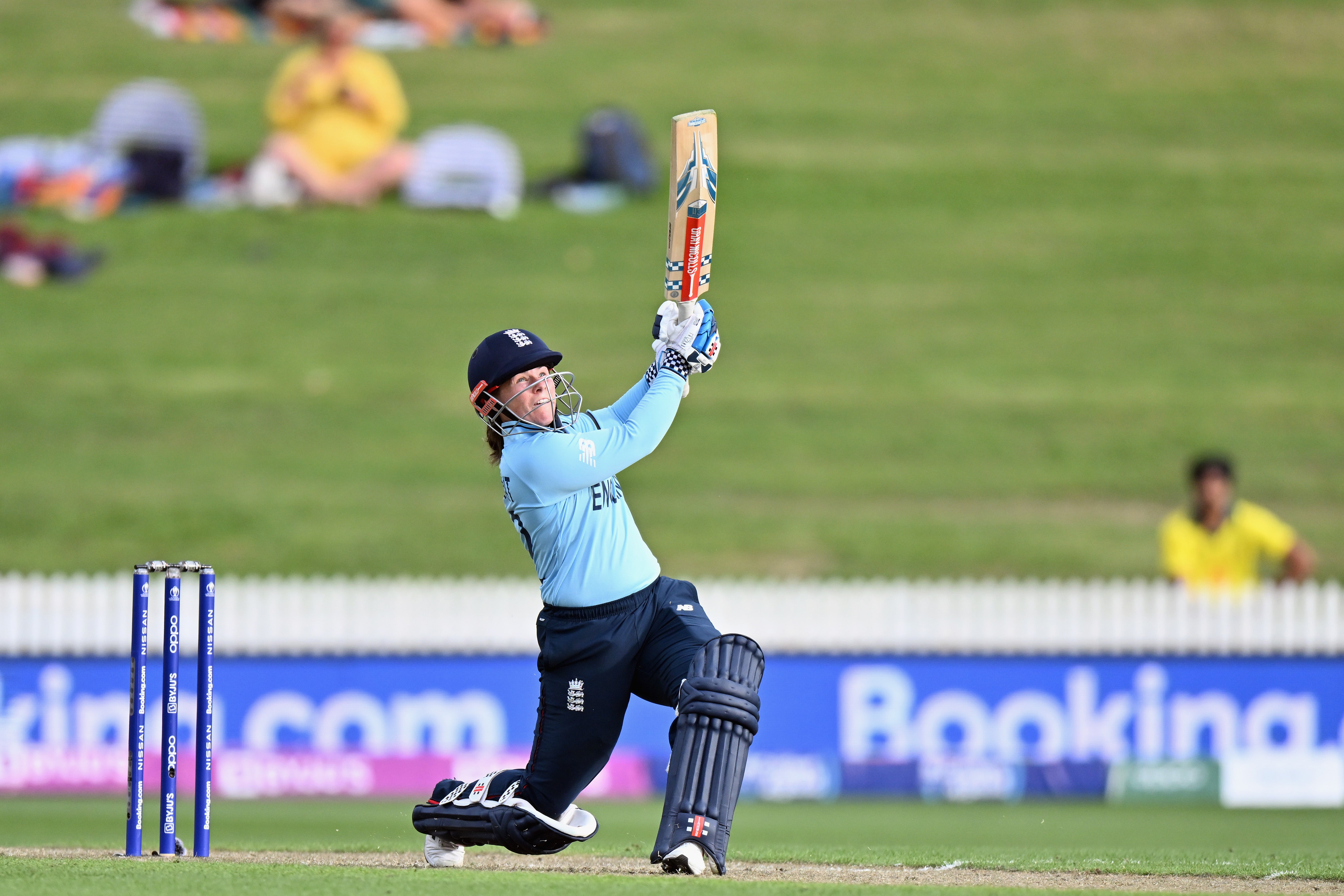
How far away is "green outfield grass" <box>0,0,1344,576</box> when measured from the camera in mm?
16453

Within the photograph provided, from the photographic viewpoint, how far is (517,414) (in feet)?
15.6

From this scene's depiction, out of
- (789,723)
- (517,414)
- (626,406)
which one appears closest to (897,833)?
(789,723)

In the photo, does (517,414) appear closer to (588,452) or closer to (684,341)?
(588,452)

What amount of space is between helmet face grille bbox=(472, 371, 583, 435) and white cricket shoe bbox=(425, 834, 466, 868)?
4.34ft

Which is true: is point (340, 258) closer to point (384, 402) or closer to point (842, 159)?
point (384, 402)

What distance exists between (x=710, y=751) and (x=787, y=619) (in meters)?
5.39

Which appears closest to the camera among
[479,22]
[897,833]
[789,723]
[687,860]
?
[687,860]

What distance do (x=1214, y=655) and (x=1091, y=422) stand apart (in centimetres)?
852

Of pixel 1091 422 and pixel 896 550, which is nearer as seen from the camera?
pixel 896 550

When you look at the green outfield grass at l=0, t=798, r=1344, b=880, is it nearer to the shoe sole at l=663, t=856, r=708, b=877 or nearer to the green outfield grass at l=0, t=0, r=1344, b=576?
the shoe sole at l=663, t=856, r=708, b=877

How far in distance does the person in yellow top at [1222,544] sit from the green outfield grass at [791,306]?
5.41 meters

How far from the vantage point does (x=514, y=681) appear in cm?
971

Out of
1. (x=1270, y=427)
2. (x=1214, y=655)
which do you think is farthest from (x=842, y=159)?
(x=1214, y=655)

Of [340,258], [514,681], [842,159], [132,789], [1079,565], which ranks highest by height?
[842,159]
